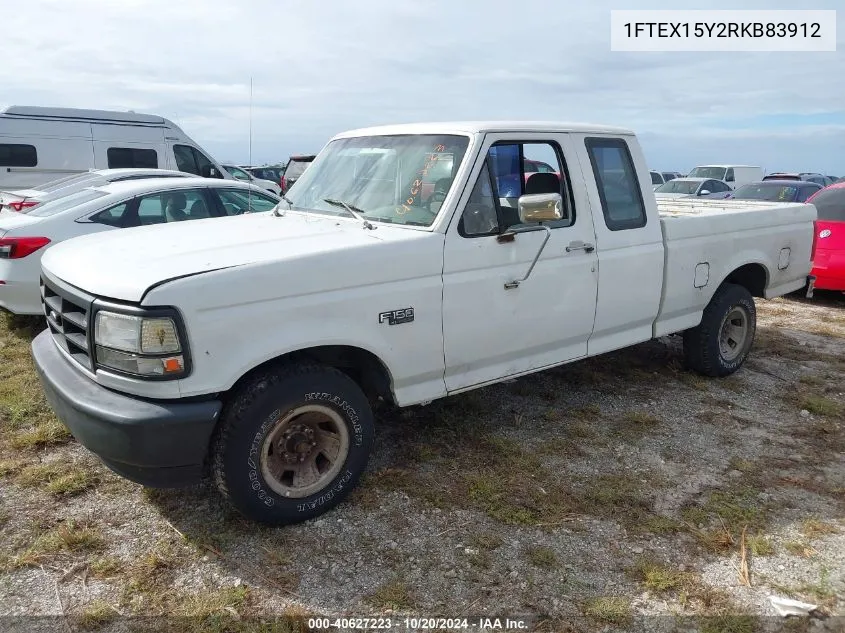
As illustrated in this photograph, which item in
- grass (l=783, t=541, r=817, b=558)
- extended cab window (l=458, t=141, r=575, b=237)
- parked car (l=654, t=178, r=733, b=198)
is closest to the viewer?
grass (l=783, t=541, r=817, b=558)

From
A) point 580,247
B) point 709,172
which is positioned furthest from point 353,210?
point 709,172

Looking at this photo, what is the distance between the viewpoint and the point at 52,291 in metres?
3.62

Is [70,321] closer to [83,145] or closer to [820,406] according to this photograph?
[820,406]

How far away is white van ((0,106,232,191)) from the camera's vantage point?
38.5 ft

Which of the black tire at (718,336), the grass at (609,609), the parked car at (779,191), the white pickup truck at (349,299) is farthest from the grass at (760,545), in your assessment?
the parked car at (779,191)

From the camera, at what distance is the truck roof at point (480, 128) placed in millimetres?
4020

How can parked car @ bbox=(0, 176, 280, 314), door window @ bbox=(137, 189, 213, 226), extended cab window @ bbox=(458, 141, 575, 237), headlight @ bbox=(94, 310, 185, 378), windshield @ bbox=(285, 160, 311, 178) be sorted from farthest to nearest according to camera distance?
windshield @ bbox=(285, 160, 311, 178) < door window @ bbox=(137, 189, 213, 226) < parked car @ bbox=(0, 176, 280, 314) < extended cab window @ bbox=(458, 141, 575, 237) < headlight @ bbox=(94, 310, 185, 378)

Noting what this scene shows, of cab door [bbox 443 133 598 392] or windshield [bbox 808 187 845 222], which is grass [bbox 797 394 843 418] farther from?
windshield [bbox 808 187 845 222]

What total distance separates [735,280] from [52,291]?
530cm

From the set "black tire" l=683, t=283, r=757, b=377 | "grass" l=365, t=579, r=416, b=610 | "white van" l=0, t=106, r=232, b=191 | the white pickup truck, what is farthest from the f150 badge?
"white van" l=0, t=106, r=232, b=191

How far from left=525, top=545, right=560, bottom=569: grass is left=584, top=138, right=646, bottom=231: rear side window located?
2248 mm

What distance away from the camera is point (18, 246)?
599cm

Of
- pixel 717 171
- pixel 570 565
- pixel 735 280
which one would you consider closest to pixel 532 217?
pixel 570 565

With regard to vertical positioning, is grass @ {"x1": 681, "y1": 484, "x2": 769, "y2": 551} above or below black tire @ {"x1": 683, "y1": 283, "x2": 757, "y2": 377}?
below
